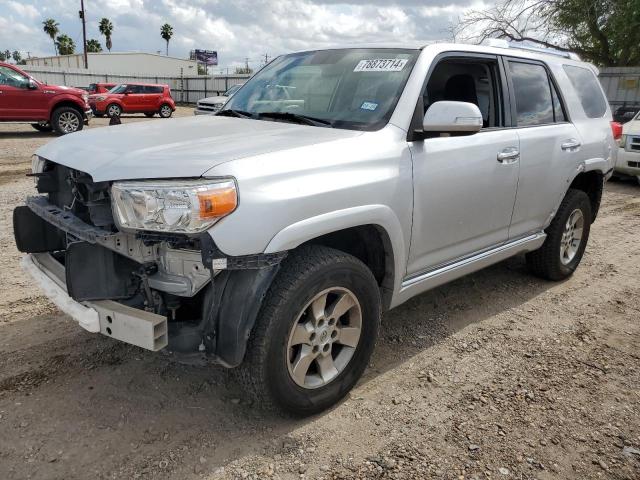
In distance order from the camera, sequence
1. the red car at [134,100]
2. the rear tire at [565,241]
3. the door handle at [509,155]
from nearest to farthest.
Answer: the door handle at [509,155] → the rear tire at [565,241] → the red car at [134,100]

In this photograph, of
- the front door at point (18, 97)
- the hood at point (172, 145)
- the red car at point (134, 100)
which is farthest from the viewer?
the red car at point (134, 100)

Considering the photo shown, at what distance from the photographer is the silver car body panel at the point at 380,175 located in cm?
235

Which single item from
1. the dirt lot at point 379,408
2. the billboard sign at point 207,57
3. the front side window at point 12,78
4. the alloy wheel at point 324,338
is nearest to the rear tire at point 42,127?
the front side window at point 12,78

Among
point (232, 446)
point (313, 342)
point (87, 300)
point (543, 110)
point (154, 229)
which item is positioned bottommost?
point (232, 446)

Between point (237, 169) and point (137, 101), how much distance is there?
→ 24533 mm

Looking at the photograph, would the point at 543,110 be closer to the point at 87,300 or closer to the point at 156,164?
the point at 156,164

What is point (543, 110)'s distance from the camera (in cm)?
423

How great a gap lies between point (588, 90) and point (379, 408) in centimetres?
365

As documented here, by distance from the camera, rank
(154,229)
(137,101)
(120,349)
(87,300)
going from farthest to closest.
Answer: (137,101)
(120,349)
(87,300)
(154,229)

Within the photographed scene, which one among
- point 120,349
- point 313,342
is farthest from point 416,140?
point 120,349

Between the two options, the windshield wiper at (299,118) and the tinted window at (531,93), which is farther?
the tinted window at (531,93)

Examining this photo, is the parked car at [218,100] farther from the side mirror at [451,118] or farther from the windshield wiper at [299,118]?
the side mirror at [451,118]

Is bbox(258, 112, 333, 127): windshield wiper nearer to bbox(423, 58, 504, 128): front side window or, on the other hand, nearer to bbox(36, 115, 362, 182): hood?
bbox(36, 115, 362, 182): hood

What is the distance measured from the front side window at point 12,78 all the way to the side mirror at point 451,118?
45.0ft
